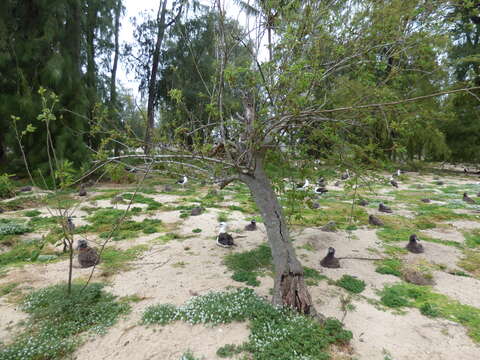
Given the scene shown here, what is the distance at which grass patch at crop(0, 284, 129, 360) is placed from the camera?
3.05m

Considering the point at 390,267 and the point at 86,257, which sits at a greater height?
the point at 86,257

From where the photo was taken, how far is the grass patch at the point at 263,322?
9.95ft

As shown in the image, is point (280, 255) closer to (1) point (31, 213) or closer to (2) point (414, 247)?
(2) point (414, 247)

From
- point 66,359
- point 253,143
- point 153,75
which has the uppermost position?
point 153,75

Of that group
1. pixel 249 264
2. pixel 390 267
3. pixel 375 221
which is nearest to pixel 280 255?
pixel 249 264

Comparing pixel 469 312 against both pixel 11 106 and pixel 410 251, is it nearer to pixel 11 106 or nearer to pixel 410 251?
pixel 410 251

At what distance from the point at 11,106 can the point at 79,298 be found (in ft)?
42.1

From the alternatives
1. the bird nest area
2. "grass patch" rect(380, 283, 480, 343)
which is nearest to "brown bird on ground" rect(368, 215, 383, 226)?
the bird nest area

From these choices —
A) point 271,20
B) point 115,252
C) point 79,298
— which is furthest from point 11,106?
point 271,20

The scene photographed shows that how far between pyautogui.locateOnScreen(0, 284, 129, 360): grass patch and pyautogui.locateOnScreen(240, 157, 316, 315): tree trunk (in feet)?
7.83

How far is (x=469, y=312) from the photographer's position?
3.82 metres

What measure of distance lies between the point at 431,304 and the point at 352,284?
114 cm

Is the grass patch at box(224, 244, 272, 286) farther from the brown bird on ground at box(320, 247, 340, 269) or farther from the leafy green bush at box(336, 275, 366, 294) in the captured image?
the leafy green bush at box(336, 275, 366, 294)

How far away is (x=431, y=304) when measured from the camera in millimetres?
4008
